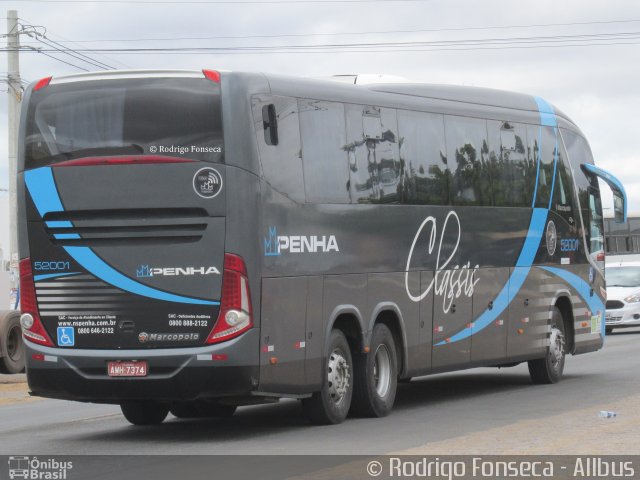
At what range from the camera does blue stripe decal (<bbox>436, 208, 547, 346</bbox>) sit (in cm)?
1895

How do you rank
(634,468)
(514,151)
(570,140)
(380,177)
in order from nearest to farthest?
(634,468) → (380,177) → (514,151) → (570,140)

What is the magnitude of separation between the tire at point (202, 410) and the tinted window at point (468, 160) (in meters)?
3.96

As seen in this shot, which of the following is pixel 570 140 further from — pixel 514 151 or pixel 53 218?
pixel 53 218

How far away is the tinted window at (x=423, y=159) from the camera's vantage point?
17.2 metres

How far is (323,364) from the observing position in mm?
15109

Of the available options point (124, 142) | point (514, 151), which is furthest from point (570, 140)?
point (124, 142)

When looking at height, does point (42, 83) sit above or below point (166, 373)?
above

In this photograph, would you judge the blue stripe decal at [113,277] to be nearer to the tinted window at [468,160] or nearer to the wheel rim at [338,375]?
the wheel rim at [338,375]

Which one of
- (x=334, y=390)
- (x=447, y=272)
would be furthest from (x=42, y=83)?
(x=447, y=272)

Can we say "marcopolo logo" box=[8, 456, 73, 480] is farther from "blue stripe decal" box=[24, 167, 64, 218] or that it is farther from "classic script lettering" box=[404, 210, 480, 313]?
"classic script lettering" box=[404, 210, 480, 313]

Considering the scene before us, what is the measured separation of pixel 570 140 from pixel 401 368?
644 centimetres

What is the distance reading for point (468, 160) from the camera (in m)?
18.7

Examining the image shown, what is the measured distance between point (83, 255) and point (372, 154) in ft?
12.6

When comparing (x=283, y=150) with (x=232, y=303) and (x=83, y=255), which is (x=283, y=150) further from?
(x=83, y=255)
